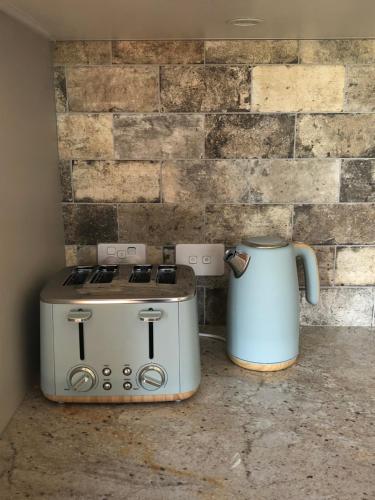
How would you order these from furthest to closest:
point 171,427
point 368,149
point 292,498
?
point 368,149
point 171,427
point 292,498

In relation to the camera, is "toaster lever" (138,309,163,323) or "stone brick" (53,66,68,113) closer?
"toaster lever" (138,309,163,323)

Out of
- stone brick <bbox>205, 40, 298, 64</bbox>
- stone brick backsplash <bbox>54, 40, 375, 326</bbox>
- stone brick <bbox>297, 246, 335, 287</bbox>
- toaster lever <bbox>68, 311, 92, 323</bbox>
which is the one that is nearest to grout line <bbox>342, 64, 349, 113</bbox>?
stone brick backsplash <bbox>54, 40, 375, 326</bbox>

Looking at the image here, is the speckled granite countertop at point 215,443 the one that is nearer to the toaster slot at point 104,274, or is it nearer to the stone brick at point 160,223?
the toaster slot at point 104,274

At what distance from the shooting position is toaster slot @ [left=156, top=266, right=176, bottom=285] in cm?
104

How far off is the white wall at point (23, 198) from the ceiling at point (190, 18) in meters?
0.07

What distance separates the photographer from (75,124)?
48.7 inches

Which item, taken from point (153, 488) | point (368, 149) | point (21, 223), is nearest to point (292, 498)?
point (153, 488)

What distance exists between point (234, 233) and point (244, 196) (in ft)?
0.31

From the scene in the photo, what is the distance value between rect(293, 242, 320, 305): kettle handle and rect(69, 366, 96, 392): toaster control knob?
1.67 ft

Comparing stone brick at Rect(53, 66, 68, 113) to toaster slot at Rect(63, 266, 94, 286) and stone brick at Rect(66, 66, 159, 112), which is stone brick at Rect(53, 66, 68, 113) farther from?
Answer: toaster slot at Rect(63, 266, 94, 286)

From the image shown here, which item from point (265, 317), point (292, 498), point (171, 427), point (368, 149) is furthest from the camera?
point (368, 149)

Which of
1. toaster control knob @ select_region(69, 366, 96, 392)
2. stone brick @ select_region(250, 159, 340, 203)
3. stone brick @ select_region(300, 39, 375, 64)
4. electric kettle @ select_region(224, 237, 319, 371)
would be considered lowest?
toaster control knob @ select_region(69, 366, 96, 392)

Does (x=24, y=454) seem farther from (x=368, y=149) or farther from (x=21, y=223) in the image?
(x=368, y=149)

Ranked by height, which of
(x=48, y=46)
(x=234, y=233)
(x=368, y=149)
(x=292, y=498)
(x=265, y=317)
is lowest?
(x=292, y=498)
